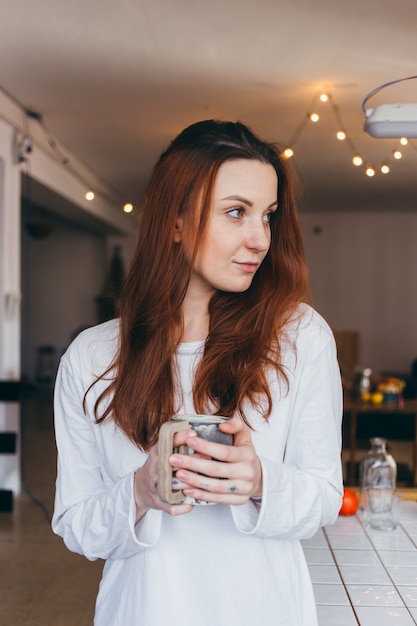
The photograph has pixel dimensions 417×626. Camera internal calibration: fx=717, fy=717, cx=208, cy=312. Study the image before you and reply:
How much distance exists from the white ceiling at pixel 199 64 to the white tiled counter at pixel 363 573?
2531 mm

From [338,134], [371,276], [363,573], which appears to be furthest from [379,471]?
[371,276]

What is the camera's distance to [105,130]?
5996mm

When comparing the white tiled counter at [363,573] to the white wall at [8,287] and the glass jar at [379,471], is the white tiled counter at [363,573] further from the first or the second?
the white wall at [8,287]

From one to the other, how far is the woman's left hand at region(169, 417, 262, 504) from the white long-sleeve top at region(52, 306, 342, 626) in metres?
→ 0.12

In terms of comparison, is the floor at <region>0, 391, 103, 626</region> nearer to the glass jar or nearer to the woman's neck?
the glass jar

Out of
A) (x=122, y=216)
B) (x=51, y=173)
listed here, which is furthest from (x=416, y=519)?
(x=122, y=216)

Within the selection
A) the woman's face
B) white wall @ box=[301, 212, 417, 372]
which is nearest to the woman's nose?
the woman's face

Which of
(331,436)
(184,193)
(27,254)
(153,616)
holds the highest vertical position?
(27,254)

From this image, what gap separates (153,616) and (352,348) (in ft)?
34.7

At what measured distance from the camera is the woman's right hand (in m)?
0.80

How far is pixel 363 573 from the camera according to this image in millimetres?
1616

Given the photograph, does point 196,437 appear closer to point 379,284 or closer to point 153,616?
point 153,616

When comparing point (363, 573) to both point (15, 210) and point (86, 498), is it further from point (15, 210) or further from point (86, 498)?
point (15, 210)

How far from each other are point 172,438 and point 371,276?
35.5 feet
